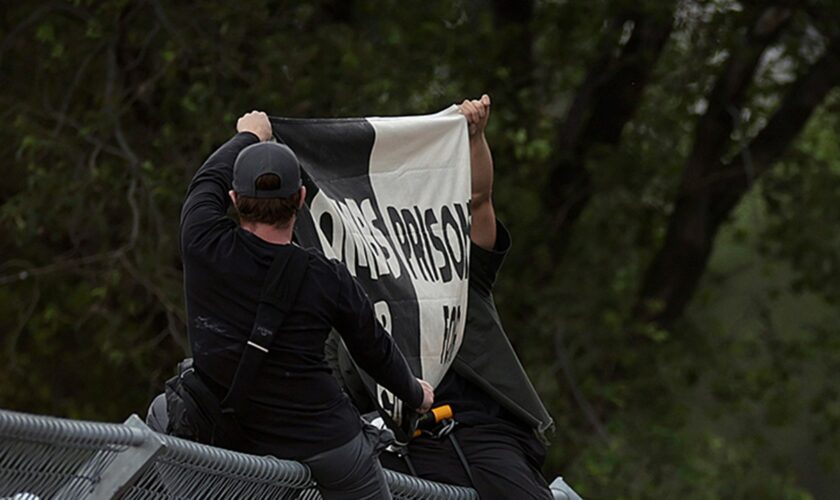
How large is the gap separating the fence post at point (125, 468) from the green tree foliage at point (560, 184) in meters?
5.82

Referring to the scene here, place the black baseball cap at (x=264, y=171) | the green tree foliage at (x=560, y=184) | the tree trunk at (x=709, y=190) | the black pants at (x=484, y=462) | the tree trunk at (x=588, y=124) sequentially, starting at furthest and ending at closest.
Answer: the tree trunk at (x=709, y=190) < the tree trunk at (x=588, y=124) < the green tree foliage at (x=560, y=184) < the black pants at (x=484, y=462) < the black baseball cap at (x=264, y=171)

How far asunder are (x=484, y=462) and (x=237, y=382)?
1.10 metres

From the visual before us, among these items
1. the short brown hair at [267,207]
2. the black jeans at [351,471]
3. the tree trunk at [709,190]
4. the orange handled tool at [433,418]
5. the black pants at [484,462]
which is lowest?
the tree trunk at [709,190]

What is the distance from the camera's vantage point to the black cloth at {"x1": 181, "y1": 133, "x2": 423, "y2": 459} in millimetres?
3844

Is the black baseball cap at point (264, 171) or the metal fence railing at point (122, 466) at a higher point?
the black baseball cap at point (264, 171)

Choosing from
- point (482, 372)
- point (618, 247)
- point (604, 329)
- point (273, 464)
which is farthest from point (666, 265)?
point (273, 464)

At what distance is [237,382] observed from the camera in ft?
12.6

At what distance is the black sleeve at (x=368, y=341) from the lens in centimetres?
392

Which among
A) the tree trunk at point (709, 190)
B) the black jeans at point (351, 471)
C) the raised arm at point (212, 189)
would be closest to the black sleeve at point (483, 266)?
the raised arm at point (212, 189)

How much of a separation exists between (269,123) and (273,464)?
3.61 ft

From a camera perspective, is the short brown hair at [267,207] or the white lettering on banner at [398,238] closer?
the short brown hair at [267,207]

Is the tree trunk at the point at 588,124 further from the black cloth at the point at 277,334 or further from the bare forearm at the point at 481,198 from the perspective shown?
the black cloth at the point at 277,334

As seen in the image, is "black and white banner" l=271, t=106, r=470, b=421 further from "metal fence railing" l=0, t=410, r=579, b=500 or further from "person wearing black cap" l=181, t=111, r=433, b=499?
"metal fence railing" l=0, t=410, r=579, b=500

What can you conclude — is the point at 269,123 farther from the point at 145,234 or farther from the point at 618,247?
the point at 618,247
